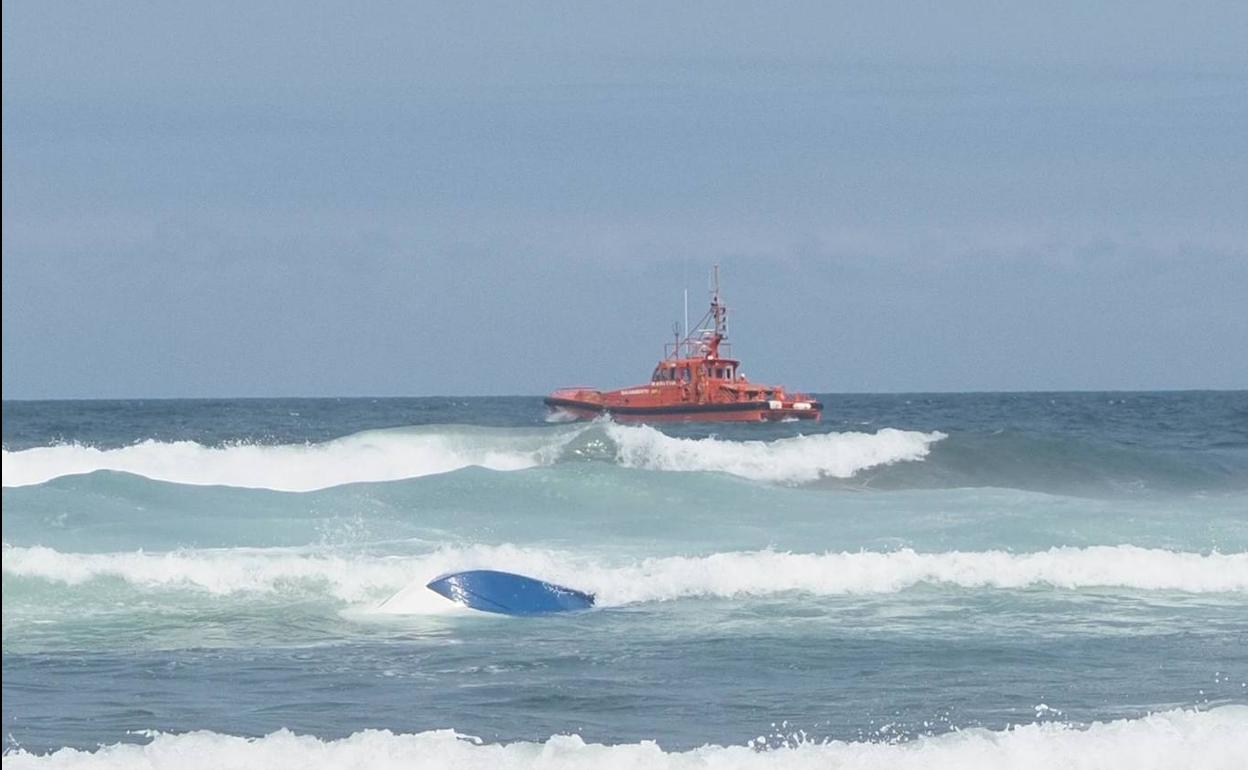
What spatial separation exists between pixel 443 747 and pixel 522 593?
16.8 feet

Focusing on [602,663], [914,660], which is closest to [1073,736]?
[914,660]

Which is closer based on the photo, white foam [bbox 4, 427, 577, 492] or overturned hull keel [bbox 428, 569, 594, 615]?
overturned hull keel [bbox 428, 569, 594, 615]

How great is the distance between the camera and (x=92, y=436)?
46344 mm

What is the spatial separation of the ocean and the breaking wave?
3.86m

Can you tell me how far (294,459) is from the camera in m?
28.5

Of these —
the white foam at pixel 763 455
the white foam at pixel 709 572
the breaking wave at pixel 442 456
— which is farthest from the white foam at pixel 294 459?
the white foam at pixel 709 572

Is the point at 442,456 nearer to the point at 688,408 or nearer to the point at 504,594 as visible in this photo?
the point at 688,408

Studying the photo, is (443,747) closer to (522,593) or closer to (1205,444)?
(522,593)

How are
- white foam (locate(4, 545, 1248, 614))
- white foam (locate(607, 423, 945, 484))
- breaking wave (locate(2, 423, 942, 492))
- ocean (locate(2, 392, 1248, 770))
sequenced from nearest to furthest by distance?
ocean (locate(2, 392, 1248, 770)), white foam (locate(4, 545, 1248, 614)), breaking wave (locate(2, 423, 942, 492)), white foam (locate(607, 423, 945, 484))

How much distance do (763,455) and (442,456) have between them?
6.66m

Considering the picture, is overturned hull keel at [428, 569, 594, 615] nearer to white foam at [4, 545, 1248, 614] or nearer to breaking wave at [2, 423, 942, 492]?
white foam at [4, 545, 1248, 614]

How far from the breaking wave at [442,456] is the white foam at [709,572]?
12194mm

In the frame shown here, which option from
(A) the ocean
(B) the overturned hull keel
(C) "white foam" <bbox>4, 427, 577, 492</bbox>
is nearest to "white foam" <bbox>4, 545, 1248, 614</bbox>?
(A) the ocean

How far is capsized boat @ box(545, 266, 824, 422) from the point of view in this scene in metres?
45.9
